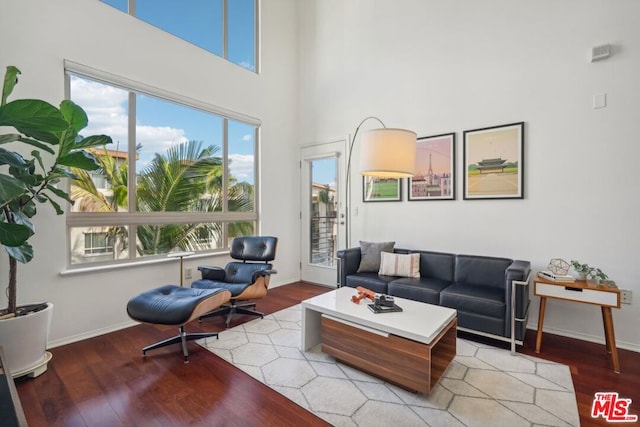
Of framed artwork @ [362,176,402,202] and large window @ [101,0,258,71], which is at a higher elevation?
large window @ [101,0,258,71]

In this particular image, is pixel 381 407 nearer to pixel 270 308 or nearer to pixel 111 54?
pixel 270 308

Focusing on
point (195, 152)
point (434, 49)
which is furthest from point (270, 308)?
point (434, 49)

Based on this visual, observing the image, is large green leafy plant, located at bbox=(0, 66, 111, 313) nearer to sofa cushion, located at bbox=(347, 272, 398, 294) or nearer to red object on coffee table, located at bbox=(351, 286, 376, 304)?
red object on coffee table, located at bbox=(351, 286, 376, 304)

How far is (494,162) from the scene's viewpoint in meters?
3.13

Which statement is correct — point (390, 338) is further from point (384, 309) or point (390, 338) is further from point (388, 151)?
point (388, 151)

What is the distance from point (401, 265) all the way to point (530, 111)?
6.63ft

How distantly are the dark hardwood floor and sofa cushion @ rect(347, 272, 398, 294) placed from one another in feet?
4.15

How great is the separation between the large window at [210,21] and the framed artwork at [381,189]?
7.92ft

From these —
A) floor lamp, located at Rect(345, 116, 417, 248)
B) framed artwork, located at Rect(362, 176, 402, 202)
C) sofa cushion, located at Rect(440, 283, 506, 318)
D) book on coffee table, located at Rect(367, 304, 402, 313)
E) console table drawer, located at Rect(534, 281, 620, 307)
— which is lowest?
sofa cushion, located at Rect(440, 283, 506, 318)

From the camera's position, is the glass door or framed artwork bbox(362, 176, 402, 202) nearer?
framed artwork bbox(362, 176, 402, 202)

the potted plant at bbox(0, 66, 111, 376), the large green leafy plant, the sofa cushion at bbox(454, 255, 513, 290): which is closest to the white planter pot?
the potted plant at bbox(0, 66, 111, 376)

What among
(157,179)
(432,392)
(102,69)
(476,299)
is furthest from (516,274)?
(102,69)

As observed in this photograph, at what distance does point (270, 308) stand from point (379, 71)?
3392 mm

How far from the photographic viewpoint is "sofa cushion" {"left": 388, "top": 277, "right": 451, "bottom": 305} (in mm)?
2812
